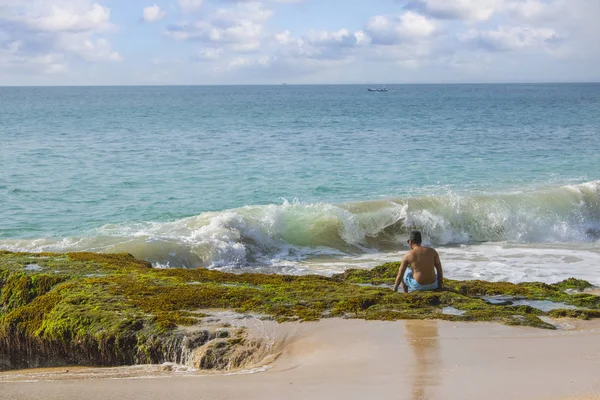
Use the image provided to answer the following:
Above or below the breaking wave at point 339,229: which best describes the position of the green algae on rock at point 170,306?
above

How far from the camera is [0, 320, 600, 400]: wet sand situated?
277 inches

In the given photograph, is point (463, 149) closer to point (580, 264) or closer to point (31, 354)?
point (580, 264)

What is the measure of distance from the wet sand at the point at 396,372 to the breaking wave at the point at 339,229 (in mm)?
7893

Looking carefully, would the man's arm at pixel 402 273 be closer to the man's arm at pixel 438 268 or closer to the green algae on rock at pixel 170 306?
the green algae on rock at pixel 170 306

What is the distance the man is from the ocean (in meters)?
3.73

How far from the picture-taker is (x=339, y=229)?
63.2ft

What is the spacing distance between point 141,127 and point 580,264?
43.8 metres

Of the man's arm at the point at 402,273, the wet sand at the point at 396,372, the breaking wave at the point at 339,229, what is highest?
the man's arm at the point at 402,273

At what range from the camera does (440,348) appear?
8352mm

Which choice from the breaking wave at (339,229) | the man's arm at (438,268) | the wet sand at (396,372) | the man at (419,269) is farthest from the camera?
the breaking wave at (339,229)

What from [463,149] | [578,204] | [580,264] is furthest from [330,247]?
[463,149]

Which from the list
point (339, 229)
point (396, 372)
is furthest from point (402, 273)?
point (339, 229)

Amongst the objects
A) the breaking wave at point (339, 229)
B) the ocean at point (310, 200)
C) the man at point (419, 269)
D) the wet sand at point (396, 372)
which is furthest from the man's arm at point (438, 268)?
the breaking wave at point (339, 229)

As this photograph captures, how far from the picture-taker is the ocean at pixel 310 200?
16797 mm
